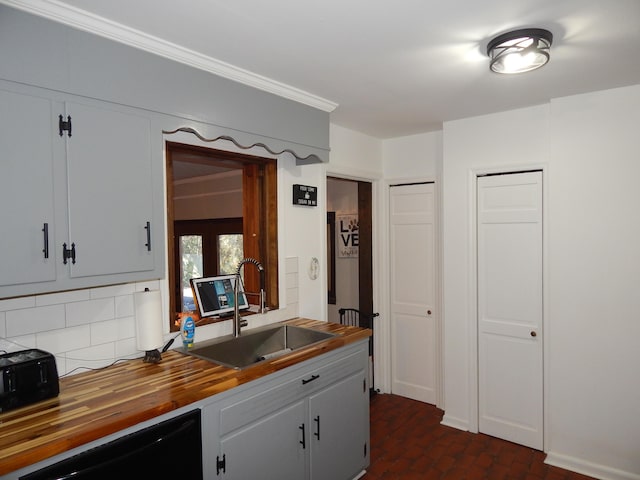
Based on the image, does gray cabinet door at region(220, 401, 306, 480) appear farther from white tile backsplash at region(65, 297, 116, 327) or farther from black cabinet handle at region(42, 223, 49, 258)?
black cabinet handle at region(42, 223, 49, 258)

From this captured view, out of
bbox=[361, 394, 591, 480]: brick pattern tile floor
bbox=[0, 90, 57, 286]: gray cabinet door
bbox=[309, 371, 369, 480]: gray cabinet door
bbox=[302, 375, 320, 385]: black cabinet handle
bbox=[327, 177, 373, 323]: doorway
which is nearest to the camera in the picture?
bbox=[0, 90, 57, 286]: gray cabinet door

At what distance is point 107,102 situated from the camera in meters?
1.74

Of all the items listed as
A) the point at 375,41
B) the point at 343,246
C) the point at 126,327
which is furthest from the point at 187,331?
the point at 343,246

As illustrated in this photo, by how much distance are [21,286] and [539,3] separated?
2.23 meters

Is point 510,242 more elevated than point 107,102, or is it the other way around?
point 107,102

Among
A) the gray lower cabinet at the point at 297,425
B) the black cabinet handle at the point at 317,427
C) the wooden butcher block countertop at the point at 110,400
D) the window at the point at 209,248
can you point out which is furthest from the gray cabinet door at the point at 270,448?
the window at the point at 209,248

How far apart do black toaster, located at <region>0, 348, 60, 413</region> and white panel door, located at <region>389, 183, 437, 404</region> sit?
9.66 ft

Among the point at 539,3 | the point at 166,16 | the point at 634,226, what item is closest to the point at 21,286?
the point at 166,16

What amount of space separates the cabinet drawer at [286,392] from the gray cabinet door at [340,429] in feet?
0.19

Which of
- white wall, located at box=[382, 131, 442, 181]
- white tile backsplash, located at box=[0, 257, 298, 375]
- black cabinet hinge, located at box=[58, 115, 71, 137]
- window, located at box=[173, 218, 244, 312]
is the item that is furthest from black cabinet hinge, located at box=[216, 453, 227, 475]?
window, located at box=[173, 218, 244, 312]

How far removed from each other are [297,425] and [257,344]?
24.9 inches

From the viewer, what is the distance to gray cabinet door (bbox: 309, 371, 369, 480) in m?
2.35

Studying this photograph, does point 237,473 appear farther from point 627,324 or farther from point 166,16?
point 627,324

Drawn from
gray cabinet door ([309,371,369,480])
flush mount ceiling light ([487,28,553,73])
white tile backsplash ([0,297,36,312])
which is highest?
flush mount ceiling light ([487,28,553,73])
